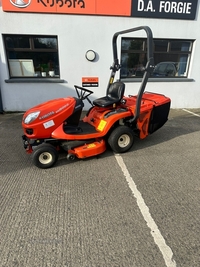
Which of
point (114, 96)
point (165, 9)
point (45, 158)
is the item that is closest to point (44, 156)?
point (45, 158)

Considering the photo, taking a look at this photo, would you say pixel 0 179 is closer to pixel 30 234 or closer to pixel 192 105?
pixel 30 234

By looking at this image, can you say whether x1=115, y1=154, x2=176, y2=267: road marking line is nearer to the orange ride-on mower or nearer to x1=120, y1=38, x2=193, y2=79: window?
the orange ride-on mower

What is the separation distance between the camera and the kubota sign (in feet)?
17.1

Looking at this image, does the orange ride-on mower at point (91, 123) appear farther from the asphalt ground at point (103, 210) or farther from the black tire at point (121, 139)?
the asphalt ground at point (103, 210)

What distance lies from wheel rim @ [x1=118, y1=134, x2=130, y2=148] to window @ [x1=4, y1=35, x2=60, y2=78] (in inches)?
149

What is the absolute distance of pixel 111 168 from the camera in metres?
3.06

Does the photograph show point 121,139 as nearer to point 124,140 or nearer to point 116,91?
point 124,140

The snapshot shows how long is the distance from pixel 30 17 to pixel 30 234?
5.77 meters

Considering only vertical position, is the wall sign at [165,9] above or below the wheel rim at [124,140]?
above

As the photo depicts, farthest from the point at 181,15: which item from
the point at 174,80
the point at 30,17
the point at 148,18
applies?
the point at 30,17

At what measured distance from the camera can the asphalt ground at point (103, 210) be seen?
166 cm

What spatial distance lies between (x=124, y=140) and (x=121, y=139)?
2.6 inches

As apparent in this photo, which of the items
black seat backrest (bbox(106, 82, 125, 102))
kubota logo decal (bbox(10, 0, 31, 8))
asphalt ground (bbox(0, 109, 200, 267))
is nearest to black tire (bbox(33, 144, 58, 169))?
asphalt ground (bbox(0, 109, 200, 267))

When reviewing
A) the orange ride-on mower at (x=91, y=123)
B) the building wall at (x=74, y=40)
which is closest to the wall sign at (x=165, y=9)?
the building wall at (x=74, y=40)
